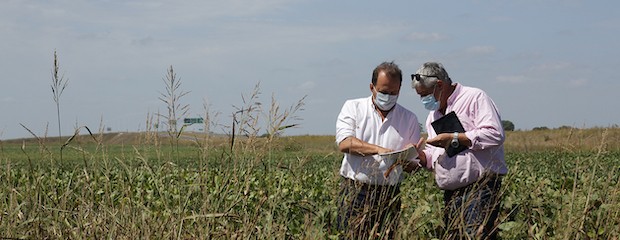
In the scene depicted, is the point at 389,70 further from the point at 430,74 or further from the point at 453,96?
the point at 453,96

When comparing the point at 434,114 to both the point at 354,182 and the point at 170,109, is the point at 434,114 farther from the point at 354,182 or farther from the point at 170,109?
the point at 170,109

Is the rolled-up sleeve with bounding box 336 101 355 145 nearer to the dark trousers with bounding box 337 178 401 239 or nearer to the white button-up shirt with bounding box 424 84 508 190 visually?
the dark trousers with bounding box 337 178 401 239

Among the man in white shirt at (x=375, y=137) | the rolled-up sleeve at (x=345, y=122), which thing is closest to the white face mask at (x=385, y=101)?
the man in white shirt at (x=375, y=137)

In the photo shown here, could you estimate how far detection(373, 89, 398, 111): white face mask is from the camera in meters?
4.57

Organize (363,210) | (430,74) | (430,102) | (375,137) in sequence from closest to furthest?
1. (363,210)
2. (430,74)
3. (430,102)
4. (375,137)

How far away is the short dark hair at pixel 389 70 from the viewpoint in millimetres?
4539

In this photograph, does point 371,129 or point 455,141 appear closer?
point 455,141

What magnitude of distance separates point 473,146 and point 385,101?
1.98 ft

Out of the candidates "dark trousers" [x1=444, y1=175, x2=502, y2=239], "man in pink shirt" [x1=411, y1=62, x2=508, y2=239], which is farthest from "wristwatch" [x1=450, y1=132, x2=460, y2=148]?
"dark trousers" [x1=444, y1=175, x2=502, y2=239]

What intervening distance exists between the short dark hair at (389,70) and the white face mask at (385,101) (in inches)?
3.7

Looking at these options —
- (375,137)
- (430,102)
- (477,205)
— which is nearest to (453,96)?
(430,102)

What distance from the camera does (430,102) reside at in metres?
4.48

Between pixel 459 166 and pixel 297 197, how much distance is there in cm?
299

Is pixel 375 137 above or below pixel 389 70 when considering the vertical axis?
below
